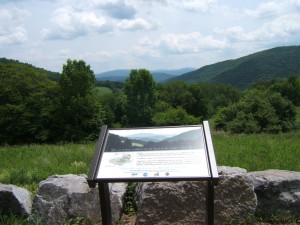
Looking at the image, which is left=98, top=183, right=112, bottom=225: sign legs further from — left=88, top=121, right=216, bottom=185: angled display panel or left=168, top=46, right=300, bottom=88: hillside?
left=168, top=46, right=300, bottom=88: hillside

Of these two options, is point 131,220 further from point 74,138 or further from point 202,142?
point 74,138

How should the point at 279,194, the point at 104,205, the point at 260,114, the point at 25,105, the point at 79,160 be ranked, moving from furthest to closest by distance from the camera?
the point at 260,114
the point at 25,105
the point at 79,160
the point at 279,194
the point at 104,205

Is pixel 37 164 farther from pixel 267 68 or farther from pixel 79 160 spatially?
pixel 267 68

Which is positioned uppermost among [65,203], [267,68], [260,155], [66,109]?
[65,203]

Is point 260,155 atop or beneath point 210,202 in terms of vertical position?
beneath

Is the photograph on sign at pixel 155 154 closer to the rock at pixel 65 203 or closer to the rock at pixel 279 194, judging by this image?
the rock at pixel 65 203

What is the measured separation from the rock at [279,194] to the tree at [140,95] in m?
54.0

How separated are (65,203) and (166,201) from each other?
146cm

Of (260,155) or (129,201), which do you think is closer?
(129,201)

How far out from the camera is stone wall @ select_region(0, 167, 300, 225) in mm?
5664

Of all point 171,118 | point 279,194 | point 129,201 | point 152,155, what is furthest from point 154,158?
point 171,118

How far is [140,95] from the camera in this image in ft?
198

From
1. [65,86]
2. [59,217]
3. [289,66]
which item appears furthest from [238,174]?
[289,66]

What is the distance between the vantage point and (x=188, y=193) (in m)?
5.69
